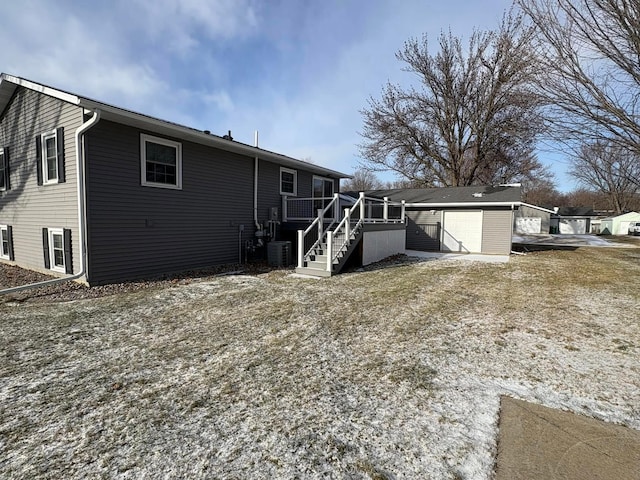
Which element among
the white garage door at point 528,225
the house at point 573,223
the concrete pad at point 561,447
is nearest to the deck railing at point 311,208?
the concrete pad at point 561,447

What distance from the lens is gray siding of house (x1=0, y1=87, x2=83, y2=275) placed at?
720 centimetres

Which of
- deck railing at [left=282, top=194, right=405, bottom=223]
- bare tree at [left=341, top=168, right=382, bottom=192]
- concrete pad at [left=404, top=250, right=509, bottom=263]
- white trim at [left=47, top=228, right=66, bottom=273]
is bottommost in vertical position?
concrete pad at [left=404, top=250, right=509, bottom=263]

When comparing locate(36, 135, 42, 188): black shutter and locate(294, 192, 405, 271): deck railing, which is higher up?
locate(36, 135, 42, 188): black shutter

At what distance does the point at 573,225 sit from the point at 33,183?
2062 inches

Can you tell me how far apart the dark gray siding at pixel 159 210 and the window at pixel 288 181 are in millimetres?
1566

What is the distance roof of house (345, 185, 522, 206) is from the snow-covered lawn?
858 cm

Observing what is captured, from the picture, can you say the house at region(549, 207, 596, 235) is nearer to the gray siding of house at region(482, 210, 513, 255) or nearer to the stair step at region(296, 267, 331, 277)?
the gray siding of house at region(482, 210, 513, 255)

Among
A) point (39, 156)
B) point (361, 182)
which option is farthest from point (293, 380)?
point (361, 182)

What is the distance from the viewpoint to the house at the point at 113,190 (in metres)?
6.95

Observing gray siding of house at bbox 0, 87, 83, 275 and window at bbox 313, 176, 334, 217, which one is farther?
window at bbox 313, 176, 334, 217

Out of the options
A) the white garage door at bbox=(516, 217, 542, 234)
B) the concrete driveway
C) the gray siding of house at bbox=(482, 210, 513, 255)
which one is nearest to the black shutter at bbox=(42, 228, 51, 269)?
the gray siding of house at bbox=(482, 210, 513, 255)

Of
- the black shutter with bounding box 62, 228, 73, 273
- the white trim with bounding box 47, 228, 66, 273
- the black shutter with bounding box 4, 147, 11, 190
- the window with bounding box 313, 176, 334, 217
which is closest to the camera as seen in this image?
the black shutter with bounding box 62, 228, 73, 273

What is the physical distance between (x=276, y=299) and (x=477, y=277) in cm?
520

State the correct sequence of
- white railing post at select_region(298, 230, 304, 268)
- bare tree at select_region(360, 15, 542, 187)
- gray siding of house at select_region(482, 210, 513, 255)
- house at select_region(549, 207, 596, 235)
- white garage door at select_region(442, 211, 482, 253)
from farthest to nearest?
1. house at select_region(549, 207, 596, 235)
2. bare tree at select_region(360, 15, 542, 187)
3. white garage door at select_region(442, 211, 482, 253)
4. gray siding of house at select_region(482, 210, 513, 255)
5. white railing post at select_region(298, 230, 304, 268)
